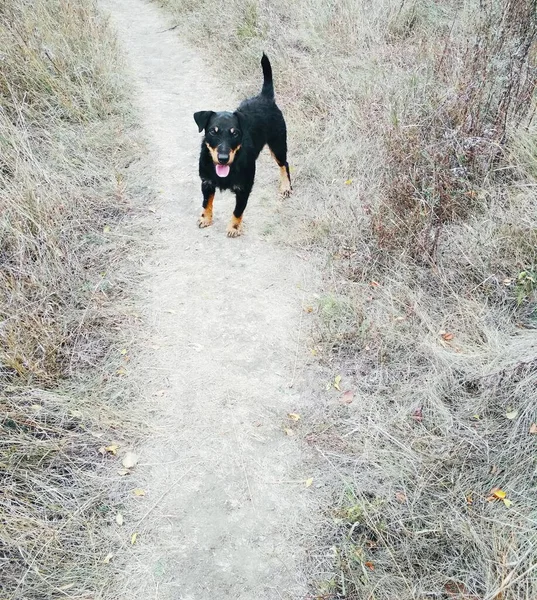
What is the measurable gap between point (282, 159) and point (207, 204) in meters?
0.85

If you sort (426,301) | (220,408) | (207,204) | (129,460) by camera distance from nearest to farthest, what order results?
(129,460)
(220,408)
(426,301)
(207,204)

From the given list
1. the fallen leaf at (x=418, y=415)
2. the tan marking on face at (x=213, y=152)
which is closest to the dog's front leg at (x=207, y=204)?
the tan marking on face at (x=213, y=152)

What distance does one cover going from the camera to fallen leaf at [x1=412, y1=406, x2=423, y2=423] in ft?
8.26

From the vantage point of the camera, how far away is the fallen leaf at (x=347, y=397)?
274 cm

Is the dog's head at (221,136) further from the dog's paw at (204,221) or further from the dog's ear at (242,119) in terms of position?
the dog's paw at (204,221)

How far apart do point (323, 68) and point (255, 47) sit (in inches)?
55.2

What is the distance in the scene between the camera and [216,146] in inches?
142

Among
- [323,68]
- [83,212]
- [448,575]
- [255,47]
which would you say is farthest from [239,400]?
[255,47]

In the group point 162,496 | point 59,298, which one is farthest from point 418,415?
point 59,298

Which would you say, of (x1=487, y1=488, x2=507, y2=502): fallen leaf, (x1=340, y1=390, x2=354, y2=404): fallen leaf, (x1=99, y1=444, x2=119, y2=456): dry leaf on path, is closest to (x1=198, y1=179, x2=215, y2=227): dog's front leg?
(x1=340, y1=390, x2=354, y2=404): fallen leaf

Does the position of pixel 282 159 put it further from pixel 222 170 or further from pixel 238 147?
pixel 222 170

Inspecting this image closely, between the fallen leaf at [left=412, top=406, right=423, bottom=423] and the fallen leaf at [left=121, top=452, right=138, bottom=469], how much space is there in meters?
1.42

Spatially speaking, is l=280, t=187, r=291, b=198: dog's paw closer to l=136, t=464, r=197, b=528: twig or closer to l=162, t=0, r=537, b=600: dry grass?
l=162, t=0, r=537, b=600: dry grass

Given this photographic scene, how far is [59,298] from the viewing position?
3207 mm
